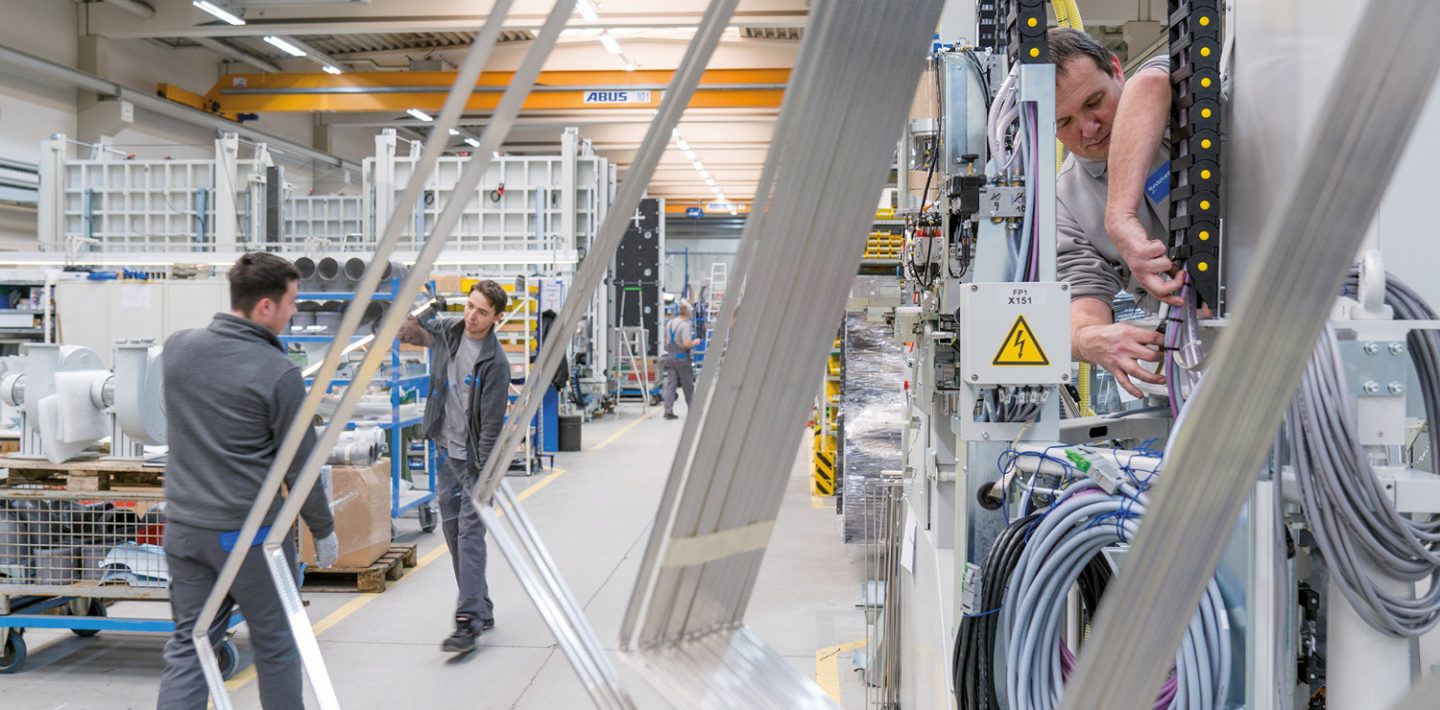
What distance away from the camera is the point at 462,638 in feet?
14.6

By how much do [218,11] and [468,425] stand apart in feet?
29.1

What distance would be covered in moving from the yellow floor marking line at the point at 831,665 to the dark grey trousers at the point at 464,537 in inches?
60.2

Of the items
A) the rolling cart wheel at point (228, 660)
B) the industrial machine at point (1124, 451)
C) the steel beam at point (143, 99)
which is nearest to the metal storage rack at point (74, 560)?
the rolling cart wheel at point (228, 660)

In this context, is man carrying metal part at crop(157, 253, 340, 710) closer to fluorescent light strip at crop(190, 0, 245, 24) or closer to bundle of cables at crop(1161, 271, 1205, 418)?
bundle of cables at crop(1161, 271, 1205, 418)

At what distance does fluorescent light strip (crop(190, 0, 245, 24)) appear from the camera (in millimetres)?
10634

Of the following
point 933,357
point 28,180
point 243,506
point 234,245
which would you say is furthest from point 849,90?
point 28,180

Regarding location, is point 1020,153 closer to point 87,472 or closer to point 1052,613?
point 1052,613

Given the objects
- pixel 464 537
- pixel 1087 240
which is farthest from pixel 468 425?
pixel 1087 240

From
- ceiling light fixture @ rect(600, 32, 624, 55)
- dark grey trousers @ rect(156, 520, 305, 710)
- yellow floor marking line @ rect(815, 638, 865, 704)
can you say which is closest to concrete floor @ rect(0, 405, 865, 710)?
yellow floor marking line @ rect(815, 638, 865, 704)

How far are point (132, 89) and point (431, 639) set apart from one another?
11340 mm

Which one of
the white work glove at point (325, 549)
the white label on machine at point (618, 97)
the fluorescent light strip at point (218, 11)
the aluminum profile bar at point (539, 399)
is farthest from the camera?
the white label on machine at point (618, 97)

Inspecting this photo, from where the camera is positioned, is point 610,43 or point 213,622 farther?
point 610,43

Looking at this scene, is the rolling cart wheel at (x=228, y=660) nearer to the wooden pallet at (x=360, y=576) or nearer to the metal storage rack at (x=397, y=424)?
the wooden pallet at (x=360, y=576)

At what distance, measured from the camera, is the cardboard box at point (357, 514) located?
206 inches
